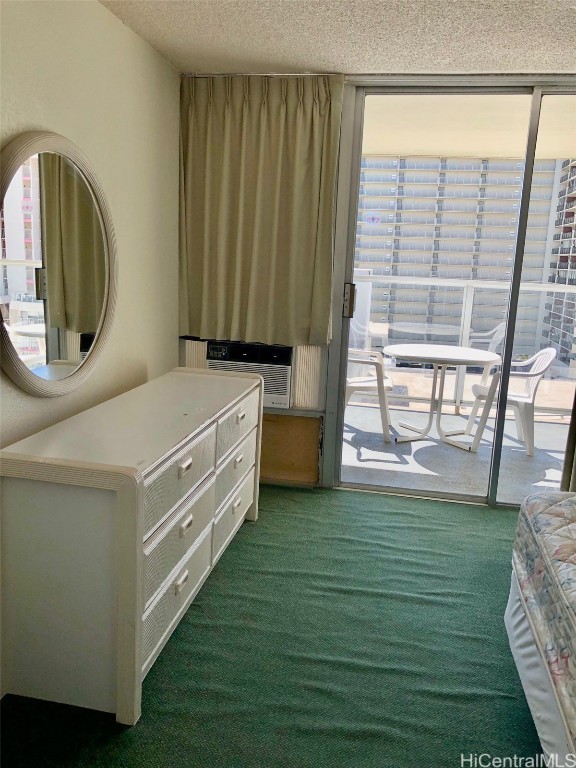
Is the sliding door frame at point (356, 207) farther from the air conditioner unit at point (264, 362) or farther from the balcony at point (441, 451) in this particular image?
the air conditioner unit at point (264, 362)

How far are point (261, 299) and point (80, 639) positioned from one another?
219cm

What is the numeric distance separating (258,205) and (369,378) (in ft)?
4.24

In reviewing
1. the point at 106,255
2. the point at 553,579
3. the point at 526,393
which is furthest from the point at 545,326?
the point at 106,255

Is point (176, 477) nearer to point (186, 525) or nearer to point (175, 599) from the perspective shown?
point (186, 525)

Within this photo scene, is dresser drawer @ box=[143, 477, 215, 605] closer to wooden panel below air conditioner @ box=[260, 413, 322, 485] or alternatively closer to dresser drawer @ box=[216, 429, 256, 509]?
dresser drawer @ box=[216, 429, 256, 509]

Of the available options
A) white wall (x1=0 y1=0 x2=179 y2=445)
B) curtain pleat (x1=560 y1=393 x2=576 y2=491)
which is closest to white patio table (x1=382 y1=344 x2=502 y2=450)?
curtain pleat (x1=560 y1=393 x2=576 y2=491)

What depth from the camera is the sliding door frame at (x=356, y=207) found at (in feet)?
10.4

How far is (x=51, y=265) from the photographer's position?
7.02 feet

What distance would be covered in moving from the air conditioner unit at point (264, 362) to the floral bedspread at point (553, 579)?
1.72 meters

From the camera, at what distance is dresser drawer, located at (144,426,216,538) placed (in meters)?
1.78

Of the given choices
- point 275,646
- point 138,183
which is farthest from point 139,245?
point 275,646

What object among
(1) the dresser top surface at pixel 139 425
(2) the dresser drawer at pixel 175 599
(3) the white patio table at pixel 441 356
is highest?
(3) the white patio table at pixel 441 356

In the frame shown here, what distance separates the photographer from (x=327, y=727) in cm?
184

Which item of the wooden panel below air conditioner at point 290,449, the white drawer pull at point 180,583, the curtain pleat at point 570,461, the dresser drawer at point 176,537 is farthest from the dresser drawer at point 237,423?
the curtain pleat at point 570,461
